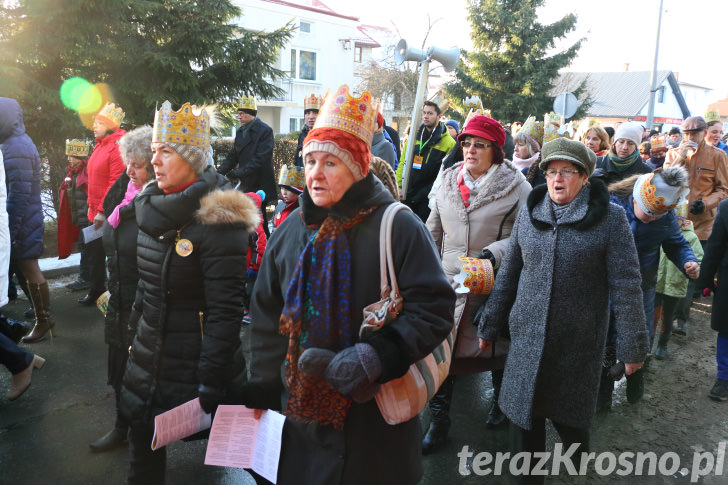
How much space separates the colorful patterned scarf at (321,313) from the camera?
6.69ft

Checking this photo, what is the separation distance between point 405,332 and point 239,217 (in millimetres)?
1206

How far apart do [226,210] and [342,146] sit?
2.95 ft

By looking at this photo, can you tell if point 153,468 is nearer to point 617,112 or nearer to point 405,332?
point 405,332

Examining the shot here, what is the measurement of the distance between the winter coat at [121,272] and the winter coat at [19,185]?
2.44 meters

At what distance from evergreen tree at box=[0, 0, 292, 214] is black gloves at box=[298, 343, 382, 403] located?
8445 millimetres

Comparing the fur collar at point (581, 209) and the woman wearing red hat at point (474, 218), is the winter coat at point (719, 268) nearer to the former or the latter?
the woman wearing red hat at point (474, 218)

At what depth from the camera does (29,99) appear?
870 cm

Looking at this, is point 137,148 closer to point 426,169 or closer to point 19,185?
point 19,185

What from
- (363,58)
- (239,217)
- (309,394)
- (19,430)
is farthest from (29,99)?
(363,58)

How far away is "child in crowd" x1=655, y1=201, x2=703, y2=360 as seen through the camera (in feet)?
18.8

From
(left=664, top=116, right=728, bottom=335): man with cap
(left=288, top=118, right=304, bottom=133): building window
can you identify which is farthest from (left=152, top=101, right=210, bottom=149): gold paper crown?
→ (left=288, top=118, right=304, bottom=133): building window

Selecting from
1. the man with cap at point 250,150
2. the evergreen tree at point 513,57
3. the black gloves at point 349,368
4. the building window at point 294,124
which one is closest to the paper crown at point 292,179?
the black gloves at point 349,368

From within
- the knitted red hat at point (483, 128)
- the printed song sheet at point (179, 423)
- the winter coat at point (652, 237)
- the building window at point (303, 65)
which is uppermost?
the building window at point (303, 65)

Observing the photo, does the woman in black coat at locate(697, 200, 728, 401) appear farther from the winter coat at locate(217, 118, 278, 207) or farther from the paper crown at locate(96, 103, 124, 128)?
the paper crown at locate(96, 103, 124, 128)
